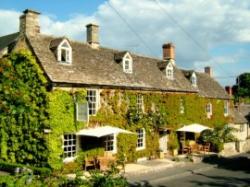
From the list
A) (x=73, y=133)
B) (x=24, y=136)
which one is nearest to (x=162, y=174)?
(x=73, y=133)

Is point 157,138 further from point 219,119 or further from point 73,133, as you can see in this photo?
point 219,119

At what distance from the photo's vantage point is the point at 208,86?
43719 mm

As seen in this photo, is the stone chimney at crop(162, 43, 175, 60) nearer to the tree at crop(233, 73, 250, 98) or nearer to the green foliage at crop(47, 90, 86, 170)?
the green foliage at crop(47, 90, 86, 170)

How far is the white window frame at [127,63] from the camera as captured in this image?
30728 mm

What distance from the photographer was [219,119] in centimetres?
4297

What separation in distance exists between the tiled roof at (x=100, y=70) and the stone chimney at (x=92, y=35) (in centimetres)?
55

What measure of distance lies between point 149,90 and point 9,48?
11.1 meters

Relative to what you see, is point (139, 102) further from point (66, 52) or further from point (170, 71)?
point (66, 52)

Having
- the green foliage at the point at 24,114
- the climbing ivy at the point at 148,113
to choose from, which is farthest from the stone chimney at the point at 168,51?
the green foliage at the point at 24,114

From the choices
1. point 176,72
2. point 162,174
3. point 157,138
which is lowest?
point 162,174

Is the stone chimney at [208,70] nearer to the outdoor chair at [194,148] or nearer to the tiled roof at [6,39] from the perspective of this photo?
the outdoor chair at [194,148]

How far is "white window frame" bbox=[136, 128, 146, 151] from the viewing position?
30391 millimetres

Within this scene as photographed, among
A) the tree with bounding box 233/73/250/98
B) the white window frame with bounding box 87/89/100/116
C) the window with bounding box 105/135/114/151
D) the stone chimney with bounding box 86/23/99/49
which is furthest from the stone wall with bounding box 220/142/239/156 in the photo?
the tree with bounding box 233/73/250/98

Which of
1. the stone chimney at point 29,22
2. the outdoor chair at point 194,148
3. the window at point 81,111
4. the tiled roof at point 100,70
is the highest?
the stone chimney at point 29,22
